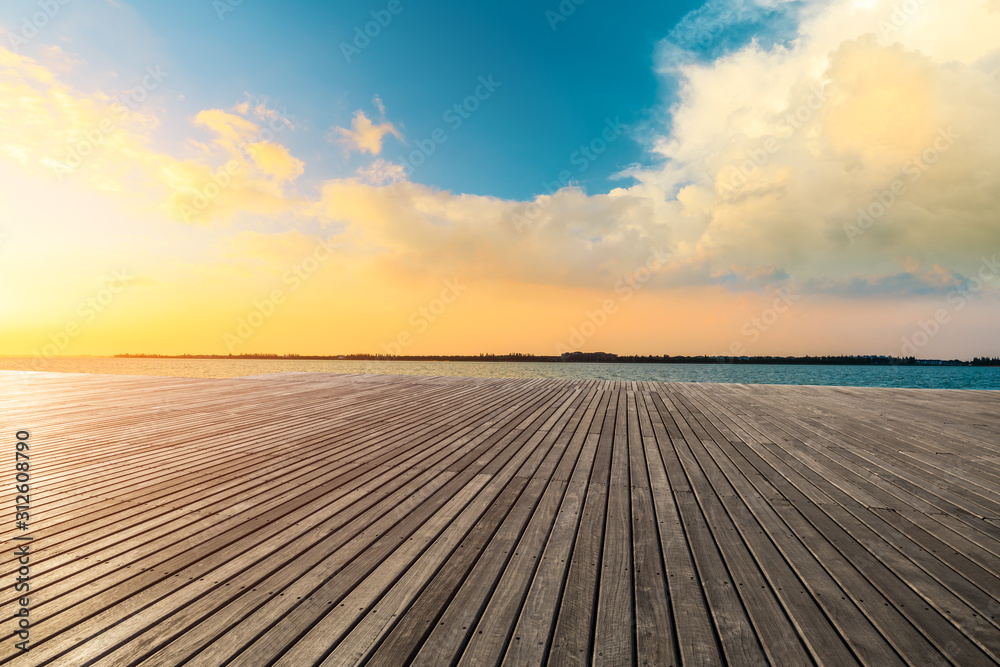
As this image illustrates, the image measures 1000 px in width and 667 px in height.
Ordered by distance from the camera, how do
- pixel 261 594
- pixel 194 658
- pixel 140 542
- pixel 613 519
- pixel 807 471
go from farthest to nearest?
pixel 807 471 → pixel 613 519 → pixel 140 542 → pixel 261 594 → pixel 194 658

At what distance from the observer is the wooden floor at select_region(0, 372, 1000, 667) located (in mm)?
1464

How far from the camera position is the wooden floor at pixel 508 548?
146 centimetres

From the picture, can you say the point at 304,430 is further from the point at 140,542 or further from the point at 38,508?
the point at 140,542

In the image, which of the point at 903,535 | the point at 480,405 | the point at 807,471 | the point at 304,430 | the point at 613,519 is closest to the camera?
the point at 903,535

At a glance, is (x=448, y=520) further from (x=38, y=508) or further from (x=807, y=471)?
(x=807, y=471)

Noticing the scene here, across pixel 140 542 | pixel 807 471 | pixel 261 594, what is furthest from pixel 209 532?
pixel 807 471

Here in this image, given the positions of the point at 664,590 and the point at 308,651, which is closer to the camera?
the point at 308,651

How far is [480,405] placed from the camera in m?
6.93

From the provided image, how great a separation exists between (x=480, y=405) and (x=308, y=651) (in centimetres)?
553

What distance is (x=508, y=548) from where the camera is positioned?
2117mm

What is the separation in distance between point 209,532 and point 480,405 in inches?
189

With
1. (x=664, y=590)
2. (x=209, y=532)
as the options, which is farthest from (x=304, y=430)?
(x=664, y=590)

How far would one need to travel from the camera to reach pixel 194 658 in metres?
1.38

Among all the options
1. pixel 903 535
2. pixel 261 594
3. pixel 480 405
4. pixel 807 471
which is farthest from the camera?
pixel 480 405
